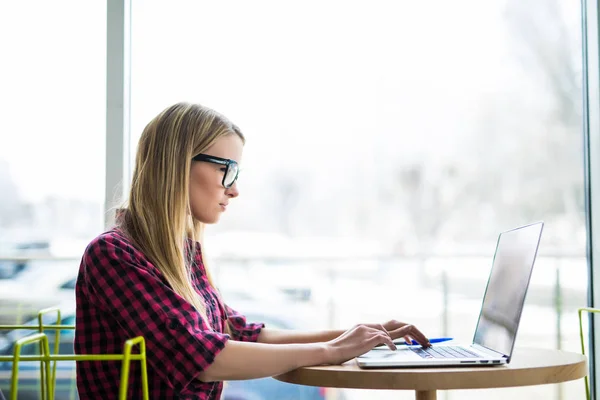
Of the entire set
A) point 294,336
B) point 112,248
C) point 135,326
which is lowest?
point 294,336

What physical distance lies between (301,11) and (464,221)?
986 millimetres

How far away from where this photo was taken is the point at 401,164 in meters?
2.53

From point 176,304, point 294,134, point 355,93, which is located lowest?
point 176,304

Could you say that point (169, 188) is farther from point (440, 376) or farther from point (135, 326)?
point (440, 376)

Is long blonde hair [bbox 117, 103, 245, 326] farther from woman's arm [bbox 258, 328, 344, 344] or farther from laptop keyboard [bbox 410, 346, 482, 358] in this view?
laptop keyboard [bbox 410, 346, 482, 358]

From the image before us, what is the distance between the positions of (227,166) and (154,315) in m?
0.48

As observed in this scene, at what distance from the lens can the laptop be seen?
1342 millimetres

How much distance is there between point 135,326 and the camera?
133cm

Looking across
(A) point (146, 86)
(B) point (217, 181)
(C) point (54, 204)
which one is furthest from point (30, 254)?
(B) point (217, 181)

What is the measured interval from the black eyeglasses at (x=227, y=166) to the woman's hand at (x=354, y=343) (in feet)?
1.62

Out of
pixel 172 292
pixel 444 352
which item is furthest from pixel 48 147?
pixel 444 352

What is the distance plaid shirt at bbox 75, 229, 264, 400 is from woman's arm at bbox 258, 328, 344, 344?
368 mm

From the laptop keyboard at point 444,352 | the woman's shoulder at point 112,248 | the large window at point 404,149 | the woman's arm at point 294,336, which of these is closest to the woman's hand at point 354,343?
the laptop keyboard at point 444,352

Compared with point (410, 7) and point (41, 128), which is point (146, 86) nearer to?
point (41, 128)
